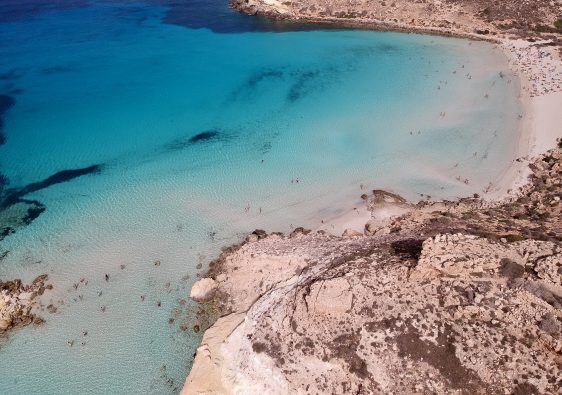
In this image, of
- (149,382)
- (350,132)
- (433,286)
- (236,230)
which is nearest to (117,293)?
(149,382)

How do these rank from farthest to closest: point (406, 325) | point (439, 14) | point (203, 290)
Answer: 1. point (439, 14)
2. point (203, 290)
3. point (406, 325)

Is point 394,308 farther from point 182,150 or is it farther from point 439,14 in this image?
point 439,14

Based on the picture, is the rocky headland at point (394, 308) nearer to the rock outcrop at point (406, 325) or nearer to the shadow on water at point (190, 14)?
the rock outcrop at point (406, 325)

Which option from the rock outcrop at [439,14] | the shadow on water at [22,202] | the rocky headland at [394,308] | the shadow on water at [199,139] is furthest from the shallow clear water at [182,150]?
the rock outcrop at [439,14]

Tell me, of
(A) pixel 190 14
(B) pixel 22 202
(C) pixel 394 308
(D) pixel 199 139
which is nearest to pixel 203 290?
(C) pixel 394 308

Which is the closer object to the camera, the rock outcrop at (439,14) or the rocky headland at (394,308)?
the rocky headland at (394,308)

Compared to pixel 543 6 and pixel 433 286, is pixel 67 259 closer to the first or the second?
pixel 433 286
